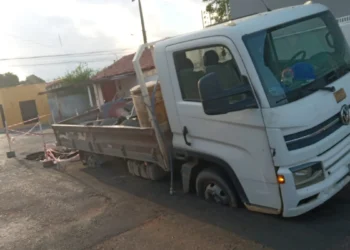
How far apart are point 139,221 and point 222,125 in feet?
5.98

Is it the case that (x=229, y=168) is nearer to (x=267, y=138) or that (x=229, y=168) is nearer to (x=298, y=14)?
(x=267, y=138)

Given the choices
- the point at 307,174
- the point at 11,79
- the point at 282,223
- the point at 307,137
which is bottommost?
the point at 282,223

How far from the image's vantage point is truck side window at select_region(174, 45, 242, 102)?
4316 mm

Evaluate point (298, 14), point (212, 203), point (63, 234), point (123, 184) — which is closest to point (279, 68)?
point (298, 14)

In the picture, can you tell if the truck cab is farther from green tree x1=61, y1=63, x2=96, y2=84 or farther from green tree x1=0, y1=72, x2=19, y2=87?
green tree x1=0, y1=72, x2=19, y2=87

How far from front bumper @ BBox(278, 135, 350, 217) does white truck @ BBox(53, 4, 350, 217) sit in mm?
10

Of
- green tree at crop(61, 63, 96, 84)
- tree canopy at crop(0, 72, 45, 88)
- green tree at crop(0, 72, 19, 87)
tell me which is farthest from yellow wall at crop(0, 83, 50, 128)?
green tree at crop(0, 72, 19, 87)

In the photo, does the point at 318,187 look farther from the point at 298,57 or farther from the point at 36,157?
the point at 36,157

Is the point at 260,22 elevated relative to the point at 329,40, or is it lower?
elevated

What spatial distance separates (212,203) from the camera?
5.27 m

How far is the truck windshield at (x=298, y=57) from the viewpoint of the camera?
4043 mm

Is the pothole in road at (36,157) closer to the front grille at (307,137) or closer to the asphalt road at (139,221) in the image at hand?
the asphalt road at (139,221)

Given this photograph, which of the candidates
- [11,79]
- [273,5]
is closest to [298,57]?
[273,5]

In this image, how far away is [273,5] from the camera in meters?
15.1
